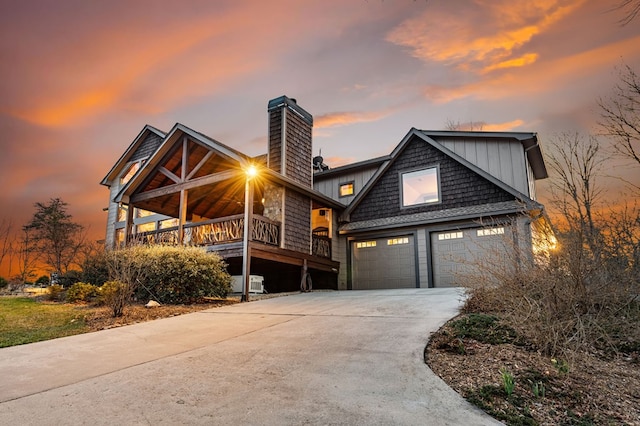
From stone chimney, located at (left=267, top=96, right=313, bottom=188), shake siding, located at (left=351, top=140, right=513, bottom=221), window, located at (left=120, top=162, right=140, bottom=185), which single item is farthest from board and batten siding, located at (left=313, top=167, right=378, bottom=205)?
window, located at (left=120, top=162, right=140, bottom=185)

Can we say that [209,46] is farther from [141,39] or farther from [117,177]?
[117,177]

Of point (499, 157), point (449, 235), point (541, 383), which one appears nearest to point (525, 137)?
point (499, 157)

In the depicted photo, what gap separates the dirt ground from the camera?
2928 mm

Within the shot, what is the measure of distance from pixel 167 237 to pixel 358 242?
708 cm

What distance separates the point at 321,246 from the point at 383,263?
7.90ft

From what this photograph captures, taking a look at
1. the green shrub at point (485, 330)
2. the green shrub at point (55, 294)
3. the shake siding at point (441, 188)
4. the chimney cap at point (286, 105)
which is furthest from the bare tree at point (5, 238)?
the green shrub at point (485, 330)

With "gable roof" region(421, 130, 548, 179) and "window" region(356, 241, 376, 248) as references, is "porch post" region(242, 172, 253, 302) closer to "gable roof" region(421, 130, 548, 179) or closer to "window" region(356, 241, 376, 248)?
"window" region(356, 241, 376, 248)

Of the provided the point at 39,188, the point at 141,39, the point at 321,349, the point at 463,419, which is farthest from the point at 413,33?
the point at 39,188

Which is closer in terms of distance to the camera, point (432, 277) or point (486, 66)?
point (486, 66)

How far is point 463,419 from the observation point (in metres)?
2.81

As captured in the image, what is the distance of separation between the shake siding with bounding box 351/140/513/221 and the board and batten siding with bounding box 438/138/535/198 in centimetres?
78

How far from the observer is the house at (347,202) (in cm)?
1244

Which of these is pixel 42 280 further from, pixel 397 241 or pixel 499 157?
pixel 499 157

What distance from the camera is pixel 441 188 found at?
1391cm
